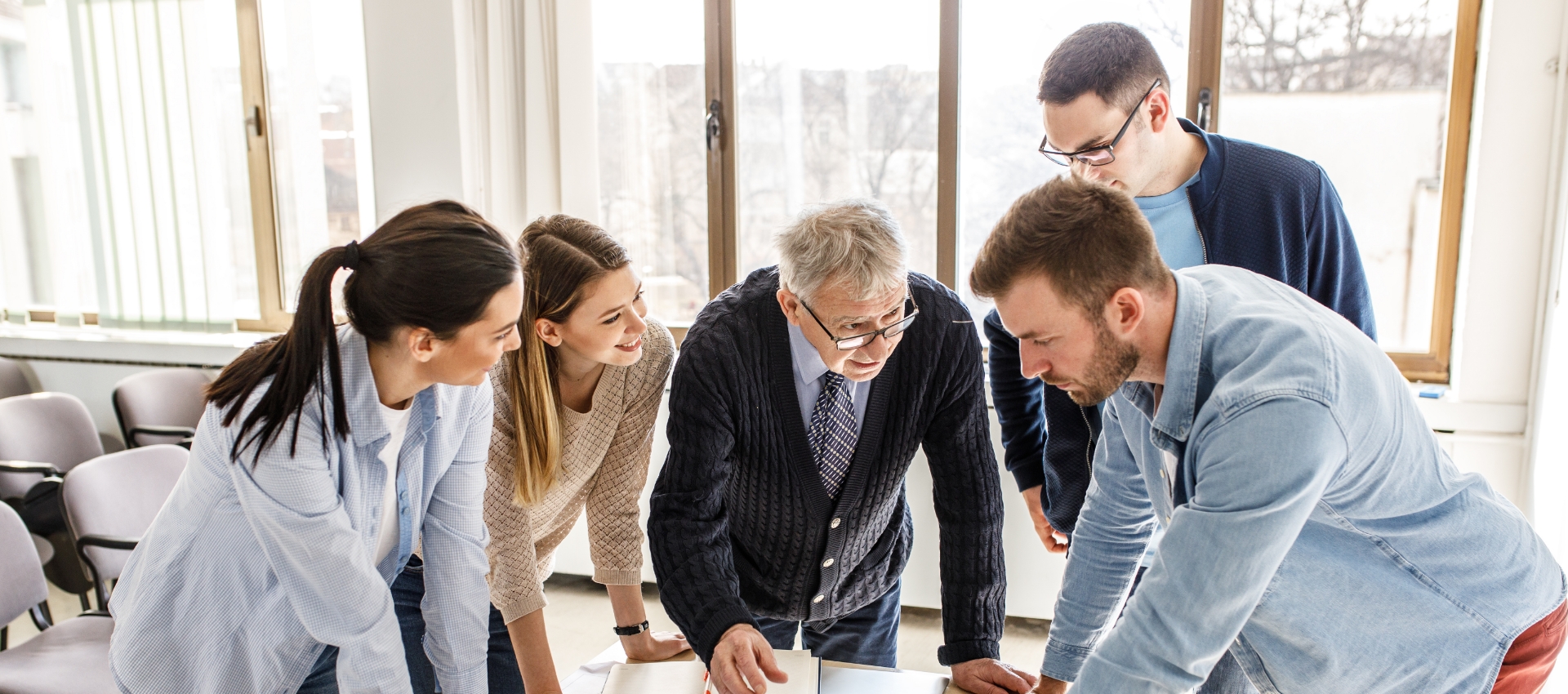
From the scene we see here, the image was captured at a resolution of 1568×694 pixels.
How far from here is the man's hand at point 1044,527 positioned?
181cm

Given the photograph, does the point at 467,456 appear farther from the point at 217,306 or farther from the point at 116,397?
the point at 217,306

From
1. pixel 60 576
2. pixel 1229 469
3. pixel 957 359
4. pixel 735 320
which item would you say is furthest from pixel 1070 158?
pixel 60 576

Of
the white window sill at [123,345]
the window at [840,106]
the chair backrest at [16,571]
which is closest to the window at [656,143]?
the window at [840,106]

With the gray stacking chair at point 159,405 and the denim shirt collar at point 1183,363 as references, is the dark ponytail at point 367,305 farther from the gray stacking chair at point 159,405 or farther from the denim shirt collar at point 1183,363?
the gray stacking chair at point 159,405

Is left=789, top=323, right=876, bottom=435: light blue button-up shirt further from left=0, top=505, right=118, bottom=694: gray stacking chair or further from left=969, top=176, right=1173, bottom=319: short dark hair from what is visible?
left=0, top=505, right=118, bottom=694: gray stacking chair

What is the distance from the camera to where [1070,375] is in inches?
39.8

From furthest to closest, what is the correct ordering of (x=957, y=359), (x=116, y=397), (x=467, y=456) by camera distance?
(x=116, y=397)
(x=957, y=359)
(x=467, y=456)

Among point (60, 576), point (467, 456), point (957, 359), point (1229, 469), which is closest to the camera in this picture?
point (1229, 469)

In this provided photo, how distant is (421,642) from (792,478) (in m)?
0.69

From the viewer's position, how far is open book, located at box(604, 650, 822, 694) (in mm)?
1243

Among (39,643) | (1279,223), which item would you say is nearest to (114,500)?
(39,643)

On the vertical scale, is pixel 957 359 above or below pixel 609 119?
below

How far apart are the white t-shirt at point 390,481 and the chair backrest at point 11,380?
369cm

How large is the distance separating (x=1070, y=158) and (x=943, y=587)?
726mm
